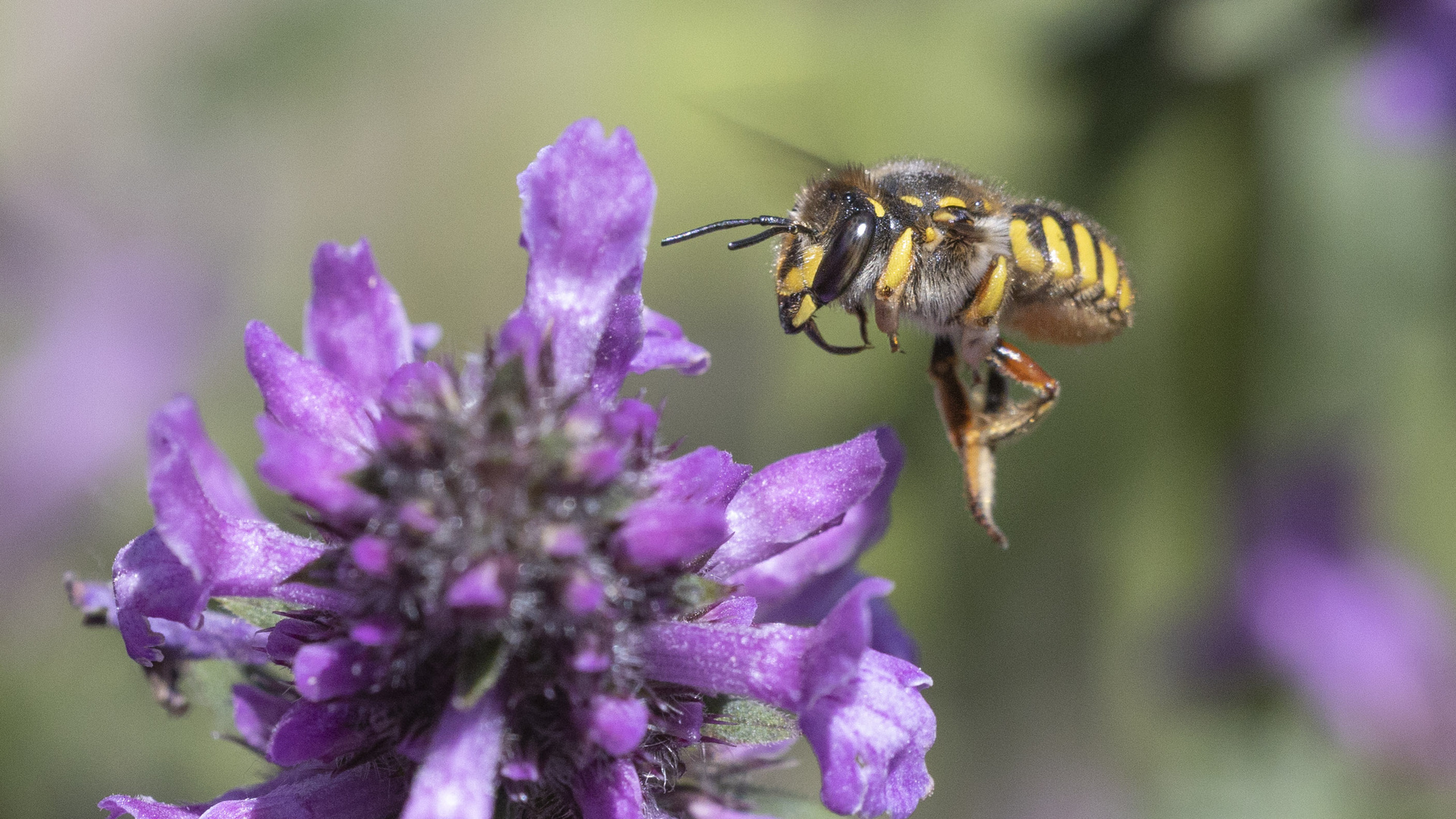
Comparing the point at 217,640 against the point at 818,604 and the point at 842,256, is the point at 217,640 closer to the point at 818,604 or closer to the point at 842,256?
the point at 818,604

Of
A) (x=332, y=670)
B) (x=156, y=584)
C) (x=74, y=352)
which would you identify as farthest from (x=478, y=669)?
(x=74, y=352)

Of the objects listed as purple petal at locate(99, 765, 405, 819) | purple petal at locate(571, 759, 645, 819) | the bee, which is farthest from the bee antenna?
purple petal at locate(99, 765, 405, 819)

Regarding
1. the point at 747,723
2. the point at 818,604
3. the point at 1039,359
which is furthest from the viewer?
the point at 1039,359

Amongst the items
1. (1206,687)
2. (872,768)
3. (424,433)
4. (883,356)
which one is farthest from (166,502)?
(1206,687)

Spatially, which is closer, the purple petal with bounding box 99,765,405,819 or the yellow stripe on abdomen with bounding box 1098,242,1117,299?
the purple petal with bounding box 99,765,405,819

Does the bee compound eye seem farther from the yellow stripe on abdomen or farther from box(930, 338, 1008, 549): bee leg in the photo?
the yellow stripe on abdomen

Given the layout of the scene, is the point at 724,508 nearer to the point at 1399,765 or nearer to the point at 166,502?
the point at 166,502
